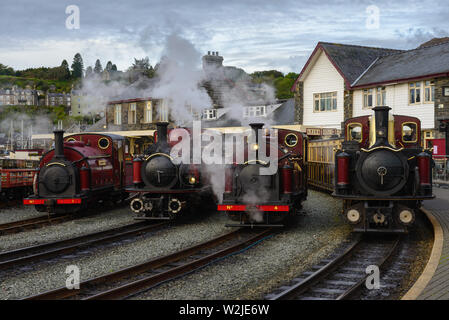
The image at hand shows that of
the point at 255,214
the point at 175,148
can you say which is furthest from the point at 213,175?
the point at 255,214

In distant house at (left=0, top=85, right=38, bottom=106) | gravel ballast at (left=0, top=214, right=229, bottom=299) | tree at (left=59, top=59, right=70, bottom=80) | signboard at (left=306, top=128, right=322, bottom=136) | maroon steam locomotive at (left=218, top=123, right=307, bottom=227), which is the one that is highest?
tree at (left=59, top=59, right=70, bottom=80)

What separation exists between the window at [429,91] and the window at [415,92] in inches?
14.2

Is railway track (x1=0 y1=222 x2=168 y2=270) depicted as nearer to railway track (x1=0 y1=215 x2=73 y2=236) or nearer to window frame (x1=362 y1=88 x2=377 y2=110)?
railway track (x1=0 y1=215 x2=73 y2=236)

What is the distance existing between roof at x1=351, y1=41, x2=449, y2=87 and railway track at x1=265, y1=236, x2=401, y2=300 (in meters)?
16.5

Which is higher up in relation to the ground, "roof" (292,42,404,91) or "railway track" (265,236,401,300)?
"roof" (292,42,404,91)

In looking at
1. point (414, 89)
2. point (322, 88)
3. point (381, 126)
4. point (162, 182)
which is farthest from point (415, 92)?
point (162, 182)

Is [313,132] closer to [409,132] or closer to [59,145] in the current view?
[409,132]

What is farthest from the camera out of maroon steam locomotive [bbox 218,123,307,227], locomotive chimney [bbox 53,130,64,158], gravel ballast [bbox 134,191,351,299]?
locomotive chimney [bbox 53,130,64,158]

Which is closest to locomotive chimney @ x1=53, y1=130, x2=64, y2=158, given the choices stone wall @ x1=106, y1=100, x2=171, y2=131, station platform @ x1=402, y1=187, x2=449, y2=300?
station platform @ x1=402, y1=187, x2=449, y2=300

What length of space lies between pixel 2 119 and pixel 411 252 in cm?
11275

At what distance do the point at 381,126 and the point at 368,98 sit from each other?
1812cm

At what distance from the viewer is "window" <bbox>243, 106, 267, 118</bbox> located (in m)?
31.1

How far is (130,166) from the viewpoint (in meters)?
18.3
